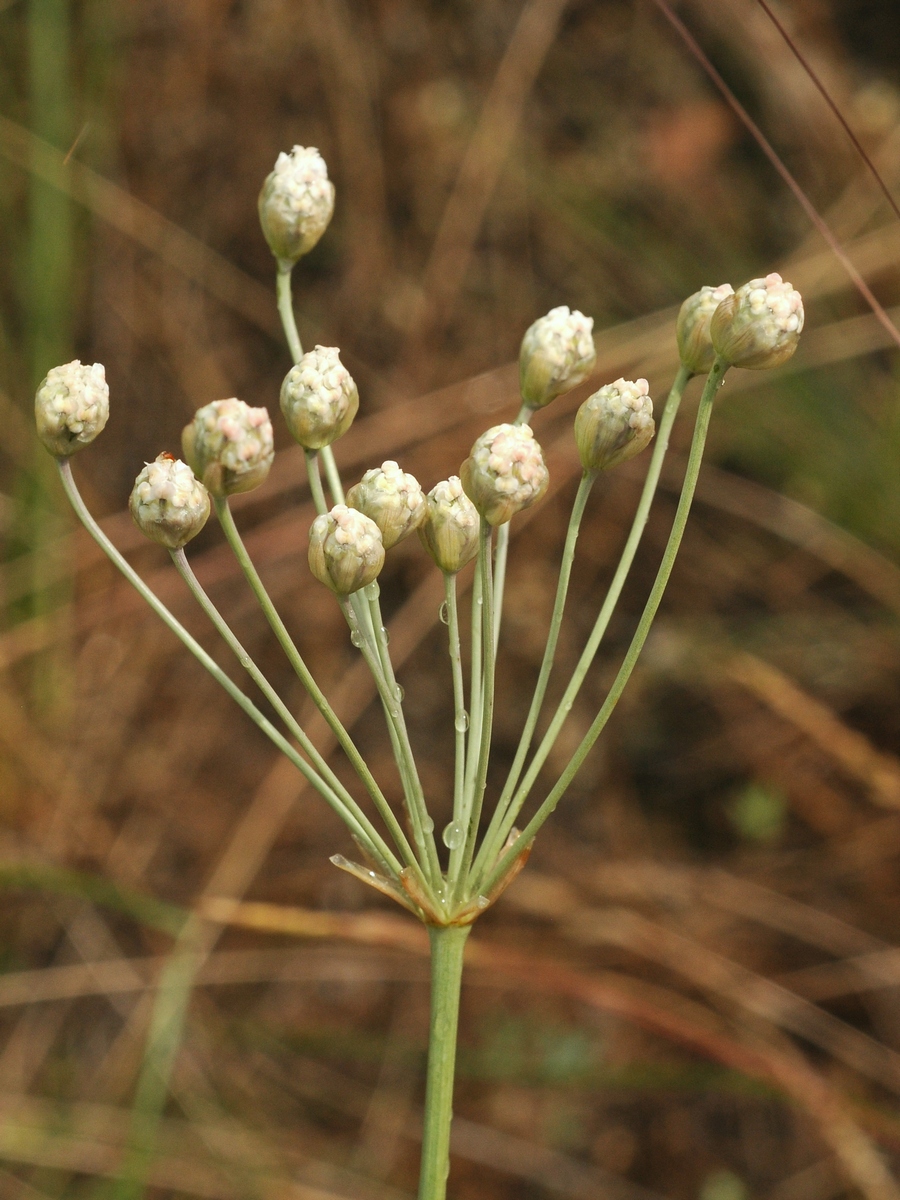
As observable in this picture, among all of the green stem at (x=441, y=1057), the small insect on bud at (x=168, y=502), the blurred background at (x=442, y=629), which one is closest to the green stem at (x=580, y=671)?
the green stem at (x=441, y=1057)

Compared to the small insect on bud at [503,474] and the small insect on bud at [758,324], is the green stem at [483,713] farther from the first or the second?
the small insect on bud at [758,324]

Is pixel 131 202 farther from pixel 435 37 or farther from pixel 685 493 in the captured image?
pixel 685 493

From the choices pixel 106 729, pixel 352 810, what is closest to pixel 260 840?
pixel 106 729

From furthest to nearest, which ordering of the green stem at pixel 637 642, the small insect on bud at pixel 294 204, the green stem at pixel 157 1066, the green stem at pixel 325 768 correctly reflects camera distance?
the green stem at pixel 157 1066
the small insect on bud at pixel 294 204
the green stem at pixel 325 768
the green stem at pixel 637 642

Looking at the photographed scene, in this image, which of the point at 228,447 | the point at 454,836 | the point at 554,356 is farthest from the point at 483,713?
the point at 554,356

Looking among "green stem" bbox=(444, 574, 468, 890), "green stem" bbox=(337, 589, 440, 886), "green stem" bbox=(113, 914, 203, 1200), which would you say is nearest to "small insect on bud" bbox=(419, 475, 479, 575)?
"green stem" bbox=(444, 574, 468, 890)

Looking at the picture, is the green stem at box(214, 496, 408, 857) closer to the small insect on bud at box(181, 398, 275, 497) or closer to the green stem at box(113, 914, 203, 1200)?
the small insect on bud at box(181, 398, 275, 497)
